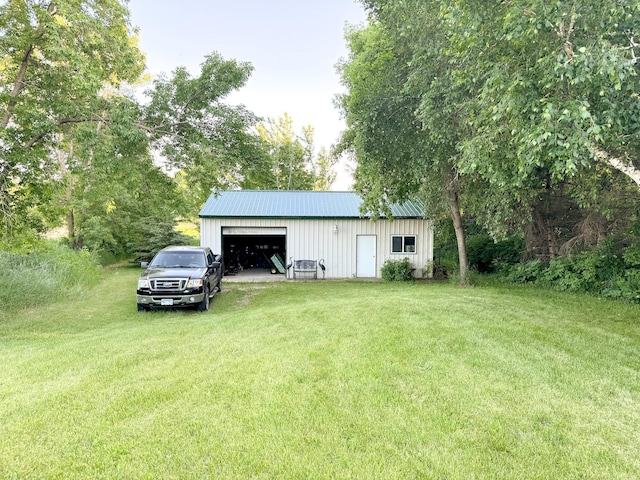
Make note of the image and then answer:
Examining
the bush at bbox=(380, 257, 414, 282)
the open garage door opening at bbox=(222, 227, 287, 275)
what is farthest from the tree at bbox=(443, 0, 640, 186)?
the open garage door opening at bbox=(222, 227, 287, 275)

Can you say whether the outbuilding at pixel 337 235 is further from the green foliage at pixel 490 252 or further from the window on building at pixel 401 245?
the green foliage at pixel 490 252

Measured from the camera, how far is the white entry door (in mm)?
14797

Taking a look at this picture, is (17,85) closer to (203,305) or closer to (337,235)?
(203,305)

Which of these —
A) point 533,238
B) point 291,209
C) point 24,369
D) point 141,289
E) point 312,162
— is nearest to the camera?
point 24,369

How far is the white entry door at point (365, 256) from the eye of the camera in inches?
583

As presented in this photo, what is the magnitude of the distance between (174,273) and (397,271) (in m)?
8.79

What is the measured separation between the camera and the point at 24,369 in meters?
4.26

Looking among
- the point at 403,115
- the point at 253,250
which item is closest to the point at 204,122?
the point at 403,115

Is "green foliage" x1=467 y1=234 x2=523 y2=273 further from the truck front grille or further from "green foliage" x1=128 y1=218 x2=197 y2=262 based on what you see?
"green foliage" x1=128 y1=218 x2=197 y2=262

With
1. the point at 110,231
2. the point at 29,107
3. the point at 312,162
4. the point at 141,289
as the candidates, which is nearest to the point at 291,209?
the point at 141,289

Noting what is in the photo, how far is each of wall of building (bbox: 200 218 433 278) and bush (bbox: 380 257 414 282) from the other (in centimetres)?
65

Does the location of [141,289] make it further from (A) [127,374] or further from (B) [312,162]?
(B) [312,162]

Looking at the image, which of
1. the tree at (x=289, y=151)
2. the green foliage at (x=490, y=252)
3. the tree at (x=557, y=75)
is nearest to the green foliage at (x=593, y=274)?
the green foliage at (x=490, y=252)

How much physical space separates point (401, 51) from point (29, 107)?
8.30 m
